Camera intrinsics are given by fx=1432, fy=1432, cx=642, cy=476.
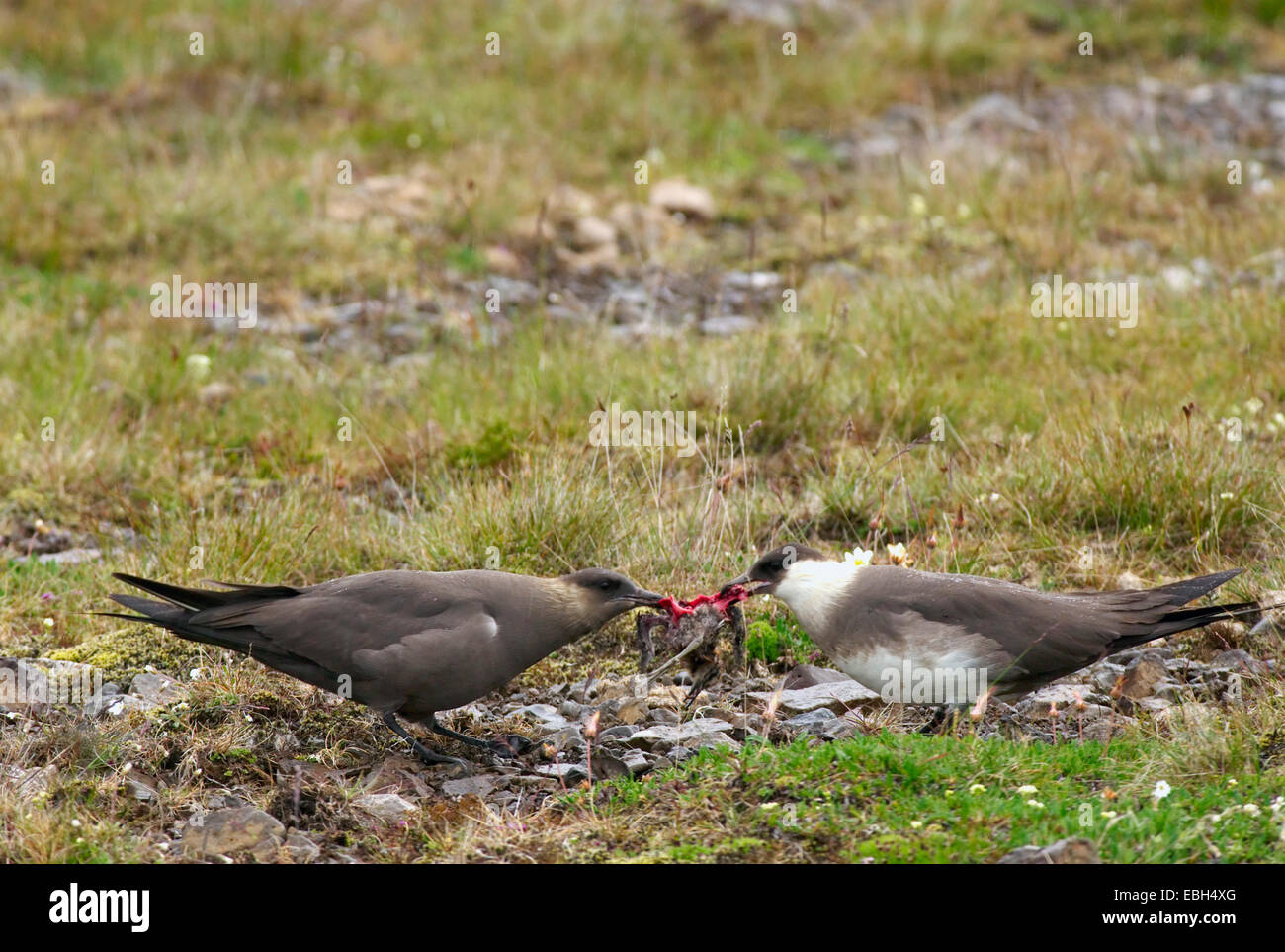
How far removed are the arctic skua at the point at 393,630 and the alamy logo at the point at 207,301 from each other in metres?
4.32

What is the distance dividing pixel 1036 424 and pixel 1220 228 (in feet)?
11.0

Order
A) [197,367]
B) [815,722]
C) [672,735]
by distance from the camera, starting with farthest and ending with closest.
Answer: [197,367] → [815,722] → [672,735]

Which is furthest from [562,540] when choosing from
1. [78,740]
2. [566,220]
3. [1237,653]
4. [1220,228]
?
[1220,228]

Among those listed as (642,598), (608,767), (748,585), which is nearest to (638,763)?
(608,767)

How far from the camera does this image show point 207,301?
30.0 feet

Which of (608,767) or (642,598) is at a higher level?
(642,598)

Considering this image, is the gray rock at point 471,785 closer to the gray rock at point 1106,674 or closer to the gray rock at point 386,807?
the gray rock at point 386,807

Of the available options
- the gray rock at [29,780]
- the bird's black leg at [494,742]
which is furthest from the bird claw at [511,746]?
the gray rock at [29,780]

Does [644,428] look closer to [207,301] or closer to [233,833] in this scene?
[233,833]

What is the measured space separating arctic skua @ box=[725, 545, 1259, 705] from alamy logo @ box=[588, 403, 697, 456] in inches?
79.1

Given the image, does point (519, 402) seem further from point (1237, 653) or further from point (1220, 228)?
point (1220, 228)

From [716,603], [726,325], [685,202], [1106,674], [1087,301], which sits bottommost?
[1106,674]
